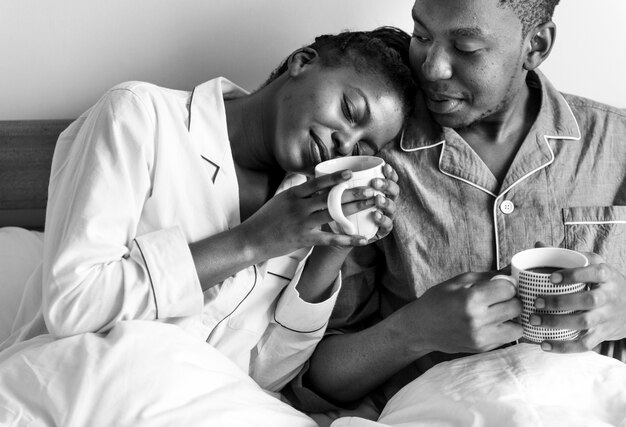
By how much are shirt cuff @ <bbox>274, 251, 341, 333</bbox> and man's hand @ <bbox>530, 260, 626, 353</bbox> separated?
1.39ft

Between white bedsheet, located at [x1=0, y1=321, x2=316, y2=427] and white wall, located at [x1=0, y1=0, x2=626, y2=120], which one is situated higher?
white wall, located at [x1=0, y1=0, x2=626, y2=120]

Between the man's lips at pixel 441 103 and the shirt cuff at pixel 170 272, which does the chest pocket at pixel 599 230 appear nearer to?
the man's lips at pixel 441 103

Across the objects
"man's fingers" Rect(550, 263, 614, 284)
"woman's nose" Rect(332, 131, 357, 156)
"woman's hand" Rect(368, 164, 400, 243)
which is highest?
"woman's nose" Rect(332, 131, 357, 156)

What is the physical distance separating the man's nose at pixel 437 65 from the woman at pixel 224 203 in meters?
0.07

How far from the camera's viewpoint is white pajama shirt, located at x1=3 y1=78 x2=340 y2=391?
1.24 meters

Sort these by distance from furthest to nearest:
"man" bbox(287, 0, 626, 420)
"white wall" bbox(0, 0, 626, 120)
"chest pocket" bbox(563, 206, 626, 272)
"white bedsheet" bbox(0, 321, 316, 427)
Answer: "white wall" bbox(0, 0, 626, 120) → "chest pocket" bbox(563, 206, 626, 272) → "man" bbox(287, 0, 626, 420) → "white bedsheet" bbox(0, 321, 316, 427)

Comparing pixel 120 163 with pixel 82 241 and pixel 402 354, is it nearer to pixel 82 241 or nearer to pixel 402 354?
pixel 82 241

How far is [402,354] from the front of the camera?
144 cm

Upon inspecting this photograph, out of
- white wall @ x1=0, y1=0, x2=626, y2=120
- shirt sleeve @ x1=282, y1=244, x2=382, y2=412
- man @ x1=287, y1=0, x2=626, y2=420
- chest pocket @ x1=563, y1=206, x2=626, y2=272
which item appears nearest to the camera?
man @ x1=287, y1=0, x2=626, y2=420

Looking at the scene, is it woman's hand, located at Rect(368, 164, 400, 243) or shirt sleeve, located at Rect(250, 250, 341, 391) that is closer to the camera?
woman's hand, located at Rect(368, 164, 400, 243)

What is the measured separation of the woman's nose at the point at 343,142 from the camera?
1.35 meters

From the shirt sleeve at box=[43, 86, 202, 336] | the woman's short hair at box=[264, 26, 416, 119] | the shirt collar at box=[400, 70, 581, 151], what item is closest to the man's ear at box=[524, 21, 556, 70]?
the shirt collar at box=[400, 70, 581, 151]

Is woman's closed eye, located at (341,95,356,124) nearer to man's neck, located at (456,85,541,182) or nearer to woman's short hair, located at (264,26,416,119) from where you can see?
woman's short hair, located at (264,26,416,119)

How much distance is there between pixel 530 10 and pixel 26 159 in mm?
1095
